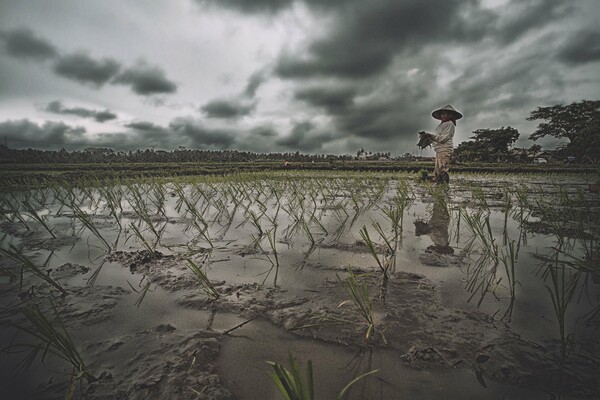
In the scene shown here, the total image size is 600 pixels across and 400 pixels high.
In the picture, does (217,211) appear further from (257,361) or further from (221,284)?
(257,361)

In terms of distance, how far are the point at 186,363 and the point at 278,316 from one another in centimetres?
38

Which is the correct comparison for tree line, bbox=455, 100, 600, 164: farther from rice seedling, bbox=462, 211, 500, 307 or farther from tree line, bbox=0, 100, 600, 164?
rice seedling, bbox=462, 211, 500, 307

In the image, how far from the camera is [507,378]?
0.74 meters

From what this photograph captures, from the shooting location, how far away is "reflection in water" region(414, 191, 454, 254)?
196 centimetres

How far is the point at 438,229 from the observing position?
8.30ft

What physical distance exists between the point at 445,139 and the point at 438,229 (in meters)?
5.79

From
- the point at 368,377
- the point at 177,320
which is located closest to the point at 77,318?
the point at 177,320

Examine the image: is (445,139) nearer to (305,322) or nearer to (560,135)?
(305,322)

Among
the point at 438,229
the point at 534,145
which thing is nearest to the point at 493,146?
the point at 534,145

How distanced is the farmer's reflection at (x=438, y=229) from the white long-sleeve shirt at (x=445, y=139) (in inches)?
180

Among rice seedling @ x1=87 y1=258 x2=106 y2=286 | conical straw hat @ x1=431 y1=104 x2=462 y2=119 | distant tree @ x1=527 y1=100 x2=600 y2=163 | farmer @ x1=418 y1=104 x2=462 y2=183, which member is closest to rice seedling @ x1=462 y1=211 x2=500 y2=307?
rice seedling @ x1=87 y1=258 x2=106 y2=286

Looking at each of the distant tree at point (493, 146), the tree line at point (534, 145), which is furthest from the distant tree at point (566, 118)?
the distant tree at point (493, 146)

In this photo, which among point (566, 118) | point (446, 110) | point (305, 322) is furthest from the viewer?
point (566, 118)

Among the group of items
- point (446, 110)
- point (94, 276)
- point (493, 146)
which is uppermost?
point (493, 146)
